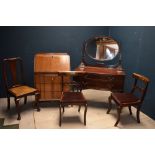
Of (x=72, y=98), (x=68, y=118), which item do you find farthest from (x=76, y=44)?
(x=68, y=118)

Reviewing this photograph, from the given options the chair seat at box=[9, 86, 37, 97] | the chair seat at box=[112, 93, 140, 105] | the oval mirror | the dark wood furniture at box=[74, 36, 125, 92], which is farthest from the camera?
the oval mirror

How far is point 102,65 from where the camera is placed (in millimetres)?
4188

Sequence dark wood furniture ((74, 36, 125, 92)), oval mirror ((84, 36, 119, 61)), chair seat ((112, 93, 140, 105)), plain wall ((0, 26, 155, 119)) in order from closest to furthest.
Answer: chair seat ((112, 93, 140, 105)), plain wall ((0, 26, 155, 119)), dark wood furniture ((74, 36, 125, 92)), oval mirror ((84, 36, 119, 61))

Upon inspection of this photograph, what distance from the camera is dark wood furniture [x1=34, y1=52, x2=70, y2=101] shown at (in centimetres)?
378

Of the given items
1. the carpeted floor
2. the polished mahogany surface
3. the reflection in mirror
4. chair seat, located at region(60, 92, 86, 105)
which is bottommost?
the carpeted floor

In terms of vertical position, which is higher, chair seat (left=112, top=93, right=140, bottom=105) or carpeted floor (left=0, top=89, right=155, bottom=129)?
chair seat (left=112, top=93, right=140, bottom=105)

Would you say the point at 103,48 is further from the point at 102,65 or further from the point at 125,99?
the point at 125,99

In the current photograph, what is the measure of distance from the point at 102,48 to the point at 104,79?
75 centimetres

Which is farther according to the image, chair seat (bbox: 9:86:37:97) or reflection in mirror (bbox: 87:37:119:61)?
A: reflection in mirror (bbox: 87:37:119:61)

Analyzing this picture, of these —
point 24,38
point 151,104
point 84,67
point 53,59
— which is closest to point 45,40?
point 24,38

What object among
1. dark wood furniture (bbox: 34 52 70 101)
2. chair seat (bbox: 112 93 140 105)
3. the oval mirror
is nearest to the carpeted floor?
dark wood furniture (bbox: 34 52 70 101)

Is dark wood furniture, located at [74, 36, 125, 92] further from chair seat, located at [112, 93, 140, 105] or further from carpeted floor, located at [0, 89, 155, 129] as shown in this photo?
carpeted floor, located at [0, 89, 155, 129]

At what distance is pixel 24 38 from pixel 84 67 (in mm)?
1433

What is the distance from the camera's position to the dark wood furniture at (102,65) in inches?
146
